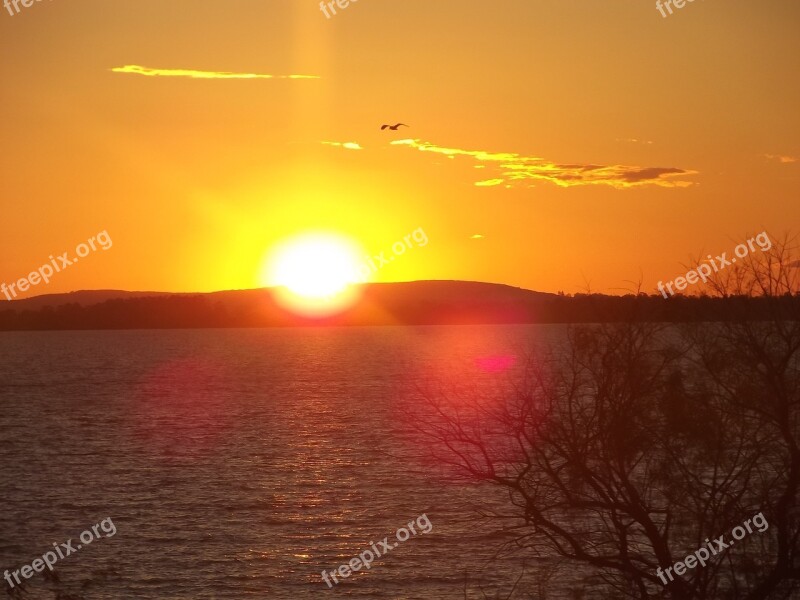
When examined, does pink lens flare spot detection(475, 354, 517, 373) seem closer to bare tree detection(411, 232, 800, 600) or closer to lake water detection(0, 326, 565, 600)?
lake water detection(0, 326, 565, 600)

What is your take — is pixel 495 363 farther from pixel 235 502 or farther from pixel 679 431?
pixel 679 431

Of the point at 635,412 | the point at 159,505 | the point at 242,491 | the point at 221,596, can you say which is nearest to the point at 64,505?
the point at 159,505

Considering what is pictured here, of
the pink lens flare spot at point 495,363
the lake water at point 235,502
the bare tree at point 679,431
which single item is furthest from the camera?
the pink lens flare spot at point 495,363

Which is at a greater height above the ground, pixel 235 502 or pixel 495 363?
pixel 495 363

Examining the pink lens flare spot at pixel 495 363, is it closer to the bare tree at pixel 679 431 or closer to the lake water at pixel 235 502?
the lake water at pixel 235 502

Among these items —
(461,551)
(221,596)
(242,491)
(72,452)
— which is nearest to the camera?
(221,596)

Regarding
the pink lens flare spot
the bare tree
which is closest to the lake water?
the bare tree

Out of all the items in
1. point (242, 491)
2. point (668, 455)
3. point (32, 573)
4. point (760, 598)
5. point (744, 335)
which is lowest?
point (760, 598)

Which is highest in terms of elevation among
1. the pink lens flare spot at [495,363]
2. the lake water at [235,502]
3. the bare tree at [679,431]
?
the pink lens flare spot at [495,363]

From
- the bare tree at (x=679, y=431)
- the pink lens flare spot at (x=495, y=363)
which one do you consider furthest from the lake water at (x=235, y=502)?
the pink lens flare spot at (x=495, y=363)

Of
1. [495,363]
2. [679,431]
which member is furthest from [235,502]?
[495,363]

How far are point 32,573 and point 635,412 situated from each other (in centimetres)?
A: 2581

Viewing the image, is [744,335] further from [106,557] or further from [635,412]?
[106,557]

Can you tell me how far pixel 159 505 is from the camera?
49469 millimetres
